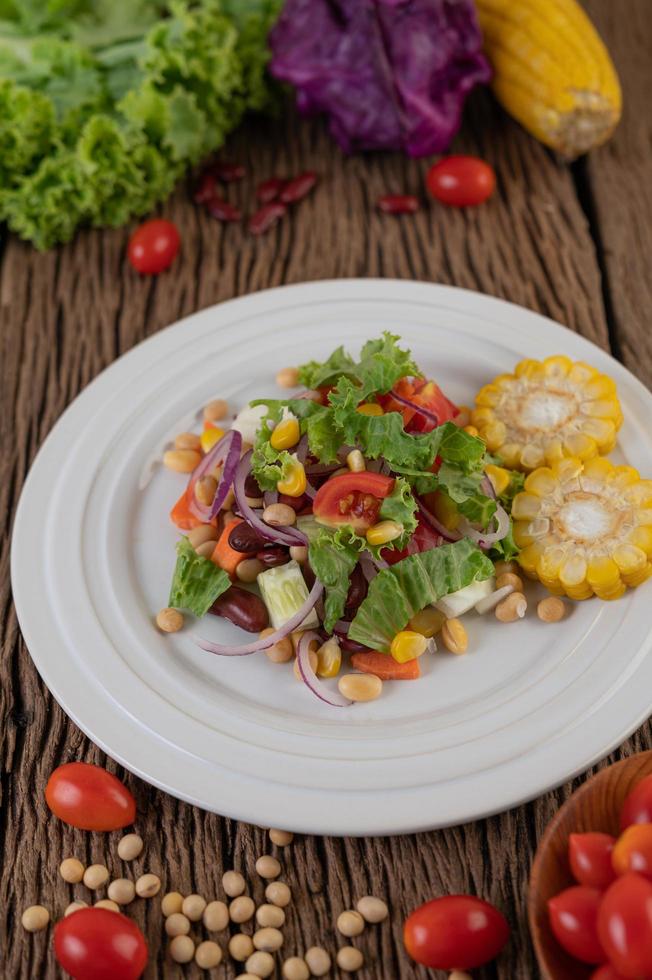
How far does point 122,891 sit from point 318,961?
57cm

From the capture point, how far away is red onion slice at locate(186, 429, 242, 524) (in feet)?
11.2

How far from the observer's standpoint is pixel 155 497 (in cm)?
375

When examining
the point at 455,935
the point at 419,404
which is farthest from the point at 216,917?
the point at 419,404

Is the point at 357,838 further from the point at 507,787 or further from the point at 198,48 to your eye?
the point at 198,48

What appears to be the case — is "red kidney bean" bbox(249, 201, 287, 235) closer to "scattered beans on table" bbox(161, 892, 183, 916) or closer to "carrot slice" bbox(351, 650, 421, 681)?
"carrot slice" bbox(351, 650, 421, 681)

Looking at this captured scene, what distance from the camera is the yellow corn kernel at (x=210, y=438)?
3709mm

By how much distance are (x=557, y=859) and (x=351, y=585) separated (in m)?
0.99

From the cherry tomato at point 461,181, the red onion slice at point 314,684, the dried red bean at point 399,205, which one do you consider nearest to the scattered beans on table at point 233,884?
the red onion slice at point 314,684

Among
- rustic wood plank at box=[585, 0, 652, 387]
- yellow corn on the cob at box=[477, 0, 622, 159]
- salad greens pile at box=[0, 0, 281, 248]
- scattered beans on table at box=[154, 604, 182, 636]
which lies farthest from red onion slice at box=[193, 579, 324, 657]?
yellow corn on the cob at box=[477, 0, 622, 159]

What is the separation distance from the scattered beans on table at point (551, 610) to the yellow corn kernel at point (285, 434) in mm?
923

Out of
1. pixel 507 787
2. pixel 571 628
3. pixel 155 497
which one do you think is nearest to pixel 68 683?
pixel 155 497

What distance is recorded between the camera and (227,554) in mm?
3350

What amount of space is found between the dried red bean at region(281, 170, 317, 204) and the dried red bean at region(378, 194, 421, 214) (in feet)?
1.22

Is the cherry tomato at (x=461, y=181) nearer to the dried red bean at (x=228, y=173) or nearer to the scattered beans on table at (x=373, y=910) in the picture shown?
the dried red bean at (x=228, y=173)
